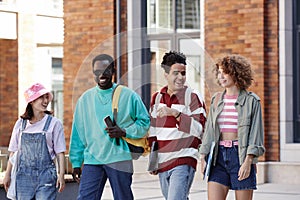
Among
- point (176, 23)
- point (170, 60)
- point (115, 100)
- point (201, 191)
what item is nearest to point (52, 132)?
point (115, 100)

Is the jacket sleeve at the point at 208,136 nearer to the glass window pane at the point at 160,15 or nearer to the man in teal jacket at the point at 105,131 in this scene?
the man in teal jacket at the point at 105,131

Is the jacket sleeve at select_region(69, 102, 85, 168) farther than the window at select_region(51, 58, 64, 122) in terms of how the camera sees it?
No

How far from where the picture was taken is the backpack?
7798 mm

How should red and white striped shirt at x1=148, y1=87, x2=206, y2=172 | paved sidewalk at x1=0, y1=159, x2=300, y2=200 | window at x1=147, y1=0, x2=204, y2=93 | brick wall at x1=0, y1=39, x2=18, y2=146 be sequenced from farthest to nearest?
brick wall at x1=0, y1=39, x2=18, y2=146, window at x1=147, y1=0, x2=204, y2=93, paved sidewalk at x1=0, y1=159, x2=300, y2=200, red and white striped shirt at x1=148, y1=87, x2=206, y2=172

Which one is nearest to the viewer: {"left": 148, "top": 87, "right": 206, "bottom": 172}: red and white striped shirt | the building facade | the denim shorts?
the denim shorts

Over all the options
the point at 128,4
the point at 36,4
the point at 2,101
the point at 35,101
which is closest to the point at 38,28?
the point at 36,4

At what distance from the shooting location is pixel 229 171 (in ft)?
25.0

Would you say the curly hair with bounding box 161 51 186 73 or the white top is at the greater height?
the curly hair with bounding box 161 51 186 73

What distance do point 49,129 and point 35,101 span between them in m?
0.29

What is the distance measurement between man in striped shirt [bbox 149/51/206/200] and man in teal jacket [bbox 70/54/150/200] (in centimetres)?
17

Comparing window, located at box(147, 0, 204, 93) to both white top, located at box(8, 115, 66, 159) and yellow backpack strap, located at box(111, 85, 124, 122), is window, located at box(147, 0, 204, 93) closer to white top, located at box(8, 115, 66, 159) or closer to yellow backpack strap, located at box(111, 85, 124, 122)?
white top, located at box(8, 115, 66, 159)

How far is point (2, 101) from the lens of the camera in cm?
2464

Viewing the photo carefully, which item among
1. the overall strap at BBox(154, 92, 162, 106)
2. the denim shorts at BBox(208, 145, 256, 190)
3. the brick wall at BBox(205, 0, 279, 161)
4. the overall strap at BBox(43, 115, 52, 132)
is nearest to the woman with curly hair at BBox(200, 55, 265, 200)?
the denim shorts at BBox(208, 145, 256, 190)

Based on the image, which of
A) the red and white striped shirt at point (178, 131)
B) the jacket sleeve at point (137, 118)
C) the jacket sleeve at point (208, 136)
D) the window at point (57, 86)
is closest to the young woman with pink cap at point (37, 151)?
the jacket sleeve at point (137, 118)
